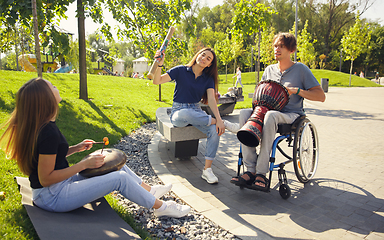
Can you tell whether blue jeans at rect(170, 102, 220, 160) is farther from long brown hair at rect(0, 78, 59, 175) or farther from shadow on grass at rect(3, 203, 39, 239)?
shadow on grass at rect(3, 203, 39, 239)

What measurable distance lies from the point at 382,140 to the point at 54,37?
7.84 metres

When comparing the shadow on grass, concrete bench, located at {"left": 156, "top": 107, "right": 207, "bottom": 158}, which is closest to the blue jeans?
concrete bench, located at {"left": 156, "top": 107, "right": 207, "bottom": 158}

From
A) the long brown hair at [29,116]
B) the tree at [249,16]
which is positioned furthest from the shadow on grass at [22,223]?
the tree at [249,16]

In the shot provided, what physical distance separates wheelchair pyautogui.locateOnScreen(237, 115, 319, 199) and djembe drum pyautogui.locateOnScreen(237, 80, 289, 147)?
10.3 inches

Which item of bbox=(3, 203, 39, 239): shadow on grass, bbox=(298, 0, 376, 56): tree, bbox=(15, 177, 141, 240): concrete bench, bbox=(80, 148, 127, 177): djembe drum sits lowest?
bbox=(3, 203, 39, 239): shadow on grass

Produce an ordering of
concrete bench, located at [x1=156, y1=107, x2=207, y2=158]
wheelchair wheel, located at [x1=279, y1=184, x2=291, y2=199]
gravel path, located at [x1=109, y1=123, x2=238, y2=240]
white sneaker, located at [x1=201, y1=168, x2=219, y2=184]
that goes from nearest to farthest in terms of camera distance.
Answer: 1. gravel path, located at [x1=109, y1=123, x2=238, y2=240]
2. wheelchair wheel, located at [x1=279, y1=184, x2=291, y2=199]
3. white sneaker, located at [x1=201, y1=168, x2=219, y2=184]
4. concrete bench, located at [x1=156, y1=107, x2=207, y2=158]

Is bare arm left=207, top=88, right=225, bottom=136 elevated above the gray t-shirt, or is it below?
below

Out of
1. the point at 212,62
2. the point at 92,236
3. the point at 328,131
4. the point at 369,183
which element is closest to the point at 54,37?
the point at 212,62

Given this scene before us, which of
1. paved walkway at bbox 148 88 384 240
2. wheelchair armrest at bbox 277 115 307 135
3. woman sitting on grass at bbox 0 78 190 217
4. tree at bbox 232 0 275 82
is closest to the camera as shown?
woman sitting on grass at bbox 0 78 190 217

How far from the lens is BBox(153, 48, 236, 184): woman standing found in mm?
3689

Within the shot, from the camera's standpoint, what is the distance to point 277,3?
153ft

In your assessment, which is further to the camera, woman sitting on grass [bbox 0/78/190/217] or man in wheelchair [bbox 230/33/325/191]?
man in wheelchair [bbox 230/33/325/191]

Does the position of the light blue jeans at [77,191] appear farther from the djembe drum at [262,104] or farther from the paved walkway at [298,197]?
the djembe drum at [262,104]

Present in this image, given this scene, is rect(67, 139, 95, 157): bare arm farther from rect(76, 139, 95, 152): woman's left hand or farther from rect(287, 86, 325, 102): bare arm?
rect(287, 86, 325, 102): bare arm
